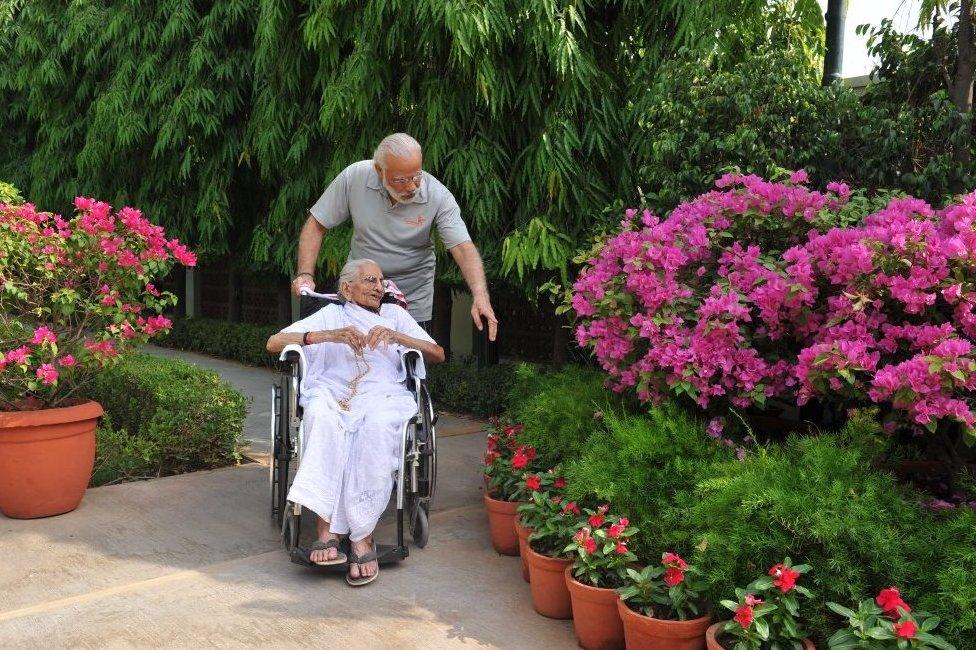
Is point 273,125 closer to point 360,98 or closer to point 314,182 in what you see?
point 314,182

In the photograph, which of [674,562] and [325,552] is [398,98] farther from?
[674,562]

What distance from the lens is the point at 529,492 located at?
332 cm

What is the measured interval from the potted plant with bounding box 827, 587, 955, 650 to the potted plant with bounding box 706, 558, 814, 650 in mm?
90

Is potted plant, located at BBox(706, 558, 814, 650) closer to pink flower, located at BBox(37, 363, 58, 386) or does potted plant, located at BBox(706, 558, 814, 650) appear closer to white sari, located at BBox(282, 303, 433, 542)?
white sari, located at BBox(282, 303, 433, 542)

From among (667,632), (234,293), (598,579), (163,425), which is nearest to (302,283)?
(163,425)

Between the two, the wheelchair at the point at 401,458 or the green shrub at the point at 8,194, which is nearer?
the wheelchair at the point at 401,458

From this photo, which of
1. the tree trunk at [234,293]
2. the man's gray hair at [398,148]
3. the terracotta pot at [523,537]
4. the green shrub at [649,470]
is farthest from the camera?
the tree trunk at [234,293]

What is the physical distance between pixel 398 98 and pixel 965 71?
137 inches

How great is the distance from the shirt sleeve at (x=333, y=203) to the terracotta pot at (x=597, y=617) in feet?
7.01

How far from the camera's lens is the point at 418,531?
344 cm

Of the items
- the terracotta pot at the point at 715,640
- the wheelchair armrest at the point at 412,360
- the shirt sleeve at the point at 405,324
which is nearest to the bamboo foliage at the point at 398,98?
the shirt sleeve at the point at 405,324

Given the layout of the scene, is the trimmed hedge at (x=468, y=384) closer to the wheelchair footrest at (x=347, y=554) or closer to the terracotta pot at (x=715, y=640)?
the wheelchair footrest at (x=347, y=554)

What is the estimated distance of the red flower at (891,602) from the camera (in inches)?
80.3

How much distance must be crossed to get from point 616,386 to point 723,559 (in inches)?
46.4
